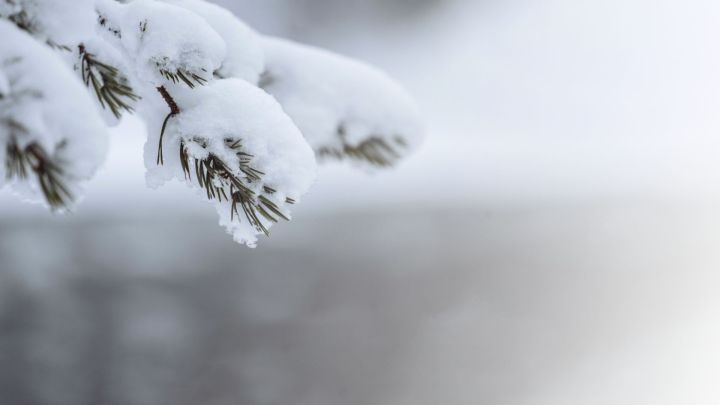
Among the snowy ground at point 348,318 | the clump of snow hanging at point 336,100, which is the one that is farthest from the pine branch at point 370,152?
the snowy ground at point 348,318

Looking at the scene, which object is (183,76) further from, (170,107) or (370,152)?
(370,152)

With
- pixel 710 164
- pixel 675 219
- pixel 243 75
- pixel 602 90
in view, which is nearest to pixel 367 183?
pixel 675 219

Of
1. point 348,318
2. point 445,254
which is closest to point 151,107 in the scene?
point 348,318

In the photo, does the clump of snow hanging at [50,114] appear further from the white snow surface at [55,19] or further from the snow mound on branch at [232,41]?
the snow mound on branch at [232,41]

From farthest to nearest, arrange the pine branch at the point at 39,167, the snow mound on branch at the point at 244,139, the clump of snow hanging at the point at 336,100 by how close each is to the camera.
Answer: the clump of snow hanging at the point at 336,100 → the snow mound on branch at the point at 244,139 → the pine branch at the point at 39,167

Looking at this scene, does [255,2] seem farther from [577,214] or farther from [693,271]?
[693,271]

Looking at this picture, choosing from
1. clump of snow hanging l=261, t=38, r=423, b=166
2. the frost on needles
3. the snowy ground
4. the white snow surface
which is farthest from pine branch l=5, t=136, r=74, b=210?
the snowy ground
